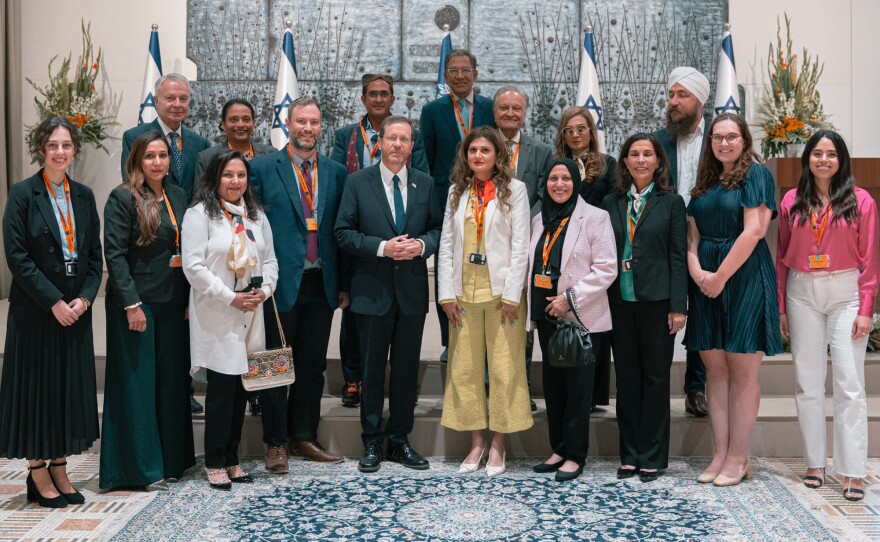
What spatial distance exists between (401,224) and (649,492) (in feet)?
5.66

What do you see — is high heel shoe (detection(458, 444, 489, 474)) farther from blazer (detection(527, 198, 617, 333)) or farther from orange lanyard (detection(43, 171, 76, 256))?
orange lanyard (detection(43, 171, 76, 256))

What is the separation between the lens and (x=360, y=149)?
4875 millimetres

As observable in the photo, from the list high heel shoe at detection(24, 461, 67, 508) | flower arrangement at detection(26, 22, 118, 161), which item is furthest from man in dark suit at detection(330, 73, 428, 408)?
flower arrangement at detection(26, 22, 118, 161)

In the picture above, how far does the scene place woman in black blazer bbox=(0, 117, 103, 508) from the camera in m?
3.74

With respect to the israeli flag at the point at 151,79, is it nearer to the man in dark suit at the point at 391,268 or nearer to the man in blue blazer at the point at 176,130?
the man in blue blazer at the point at 176,130

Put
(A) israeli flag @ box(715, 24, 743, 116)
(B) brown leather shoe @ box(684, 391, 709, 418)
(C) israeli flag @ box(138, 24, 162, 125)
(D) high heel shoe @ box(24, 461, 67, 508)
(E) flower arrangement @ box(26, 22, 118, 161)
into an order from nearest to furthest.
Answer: (D) high heel shoe @ box(24, 461, 67, 508)
(B) brown leather shoe @ box(684, 391, 709, 418)
(A) israeli flag @ box(715, 24, 743, 116)
(C) israeli flag @ box(138, 24, 162, 125)
(E) flower arrangement @ box(26, 22, 118, 161)

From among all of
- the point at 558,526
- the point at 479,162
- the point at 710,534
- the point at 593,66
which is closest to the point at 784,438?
the point at 710,534

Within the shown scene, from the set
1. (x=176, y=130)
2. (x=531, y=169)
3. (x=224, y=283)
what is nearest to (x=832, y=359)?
(x=531, y=169)

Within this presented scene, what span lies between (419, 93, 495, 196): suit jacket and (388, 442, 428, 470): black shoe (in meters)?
1.38

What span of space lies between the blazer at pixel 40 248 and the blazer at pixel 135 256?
0.35 feet

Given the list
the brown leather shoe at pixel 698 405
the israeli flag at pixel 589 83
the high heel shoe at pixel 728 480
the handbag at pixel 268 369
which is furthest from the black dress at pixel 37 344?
the israeli flag at pixel 589 83

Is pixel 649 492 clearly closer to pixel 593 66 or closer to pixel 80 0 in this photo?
pixel 593 66

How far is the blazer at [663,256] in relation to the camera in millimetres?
4137

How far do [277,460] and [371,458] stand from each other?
0.46 m
